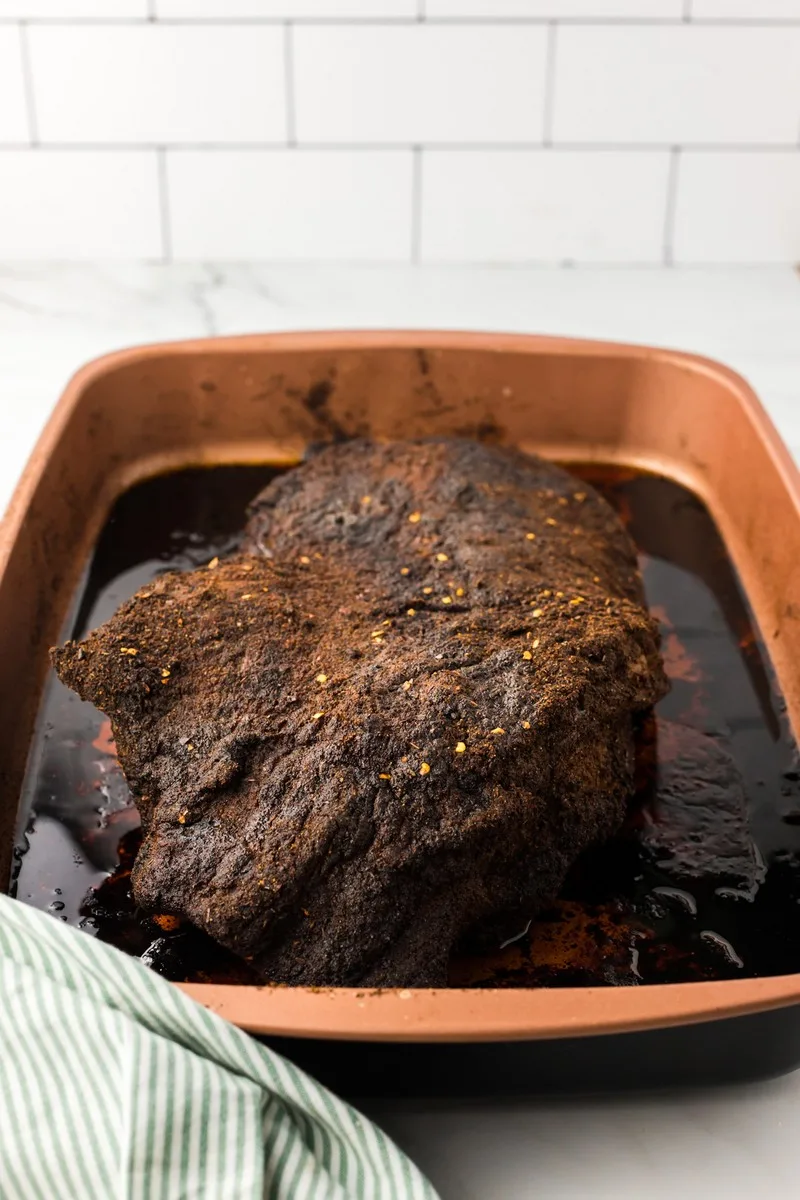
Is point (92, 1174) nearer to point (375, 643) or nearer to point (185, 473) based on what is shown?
point (375, 643)

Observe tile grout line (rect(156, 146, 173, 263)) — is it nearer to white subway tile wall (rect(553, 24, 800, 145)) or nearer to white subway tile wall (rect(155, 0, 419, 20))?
white subway tile wall (rect(155, 0, 419, 20))

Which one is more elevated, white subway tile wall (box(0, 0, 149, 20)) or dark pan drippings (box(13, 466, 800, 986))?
white subway tile wall (box(0, 0, 149, 20))

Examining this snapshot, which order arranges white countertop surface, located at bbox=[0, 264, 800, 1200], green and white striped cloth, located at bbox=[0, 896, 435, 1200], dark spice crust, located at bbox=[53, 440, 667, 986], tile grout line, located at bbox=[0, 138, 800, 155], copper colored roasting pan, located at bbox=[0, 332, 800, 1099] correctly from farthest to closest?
tile grout line, located at bbox=[0, 138, 800, 155], white countertop surface, located at bbox=[0, 264, 800, 1200], copper colored roasting pan, located at bbox=[0, 332, 800, 1099], dark spice crust, located at bbox=[53, 440, 667, 986], green and white striped cloth, located at bbox=[0, 896, 435, 1200]

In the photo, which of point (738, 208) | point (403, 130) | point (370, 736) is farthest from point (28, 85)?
point (370, 736)

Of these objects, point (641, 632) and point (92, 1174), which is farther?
point (641, 632)

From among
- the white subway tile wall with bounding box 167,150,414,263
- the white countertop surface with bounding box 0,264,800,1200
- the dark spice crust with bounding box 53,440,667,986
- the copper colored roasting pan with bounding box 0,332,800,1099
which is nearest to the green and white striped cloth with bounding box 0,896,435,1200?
the dark spice crust with bounding box 53,440,667,986

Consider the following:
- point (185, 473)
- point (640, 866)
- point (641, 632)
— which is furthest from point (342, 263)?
point (640, 866)
